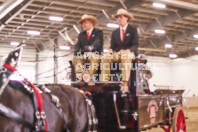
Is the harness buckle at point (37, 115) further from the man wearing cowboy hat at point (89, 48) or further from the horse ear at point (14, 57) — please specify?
the man wearing cowboy hat at point (89, 48)

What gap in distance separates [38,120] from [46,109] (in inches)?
9.9

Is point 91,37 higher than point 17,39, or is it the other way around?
point 17,39

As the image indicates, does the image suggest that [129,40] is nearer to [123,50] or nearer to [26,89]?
[123,50]

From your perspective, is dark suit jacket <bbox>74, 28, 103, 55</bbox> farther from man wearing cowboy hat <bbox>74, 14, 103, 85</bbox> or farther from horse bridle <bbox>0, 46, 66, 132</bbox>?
horse bridle <bbox>0, 46, 66, 132</bbox>

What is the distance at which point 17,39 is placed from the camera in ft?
57.7

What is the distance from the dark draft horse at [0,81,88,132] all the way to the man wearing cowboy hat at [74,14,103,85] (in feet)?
2.53

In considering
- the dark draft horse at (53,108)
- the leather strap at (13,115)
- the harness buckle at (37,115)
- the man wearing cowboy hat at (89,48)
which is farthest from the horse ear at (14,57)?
the man wearing cowboy hat at (89,48)

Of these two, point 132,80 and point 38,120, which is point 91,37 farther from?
point 38,120

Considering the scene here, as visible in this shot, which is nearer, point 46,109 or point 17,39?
point 46,109

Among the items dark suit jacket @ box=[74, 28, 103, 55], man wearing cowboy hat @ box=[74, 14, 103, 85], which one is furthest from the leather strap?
dark suit jacket @ box=[74, 28, 103, 55]

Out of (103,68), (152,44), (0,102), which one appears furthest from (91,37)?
(152,44)

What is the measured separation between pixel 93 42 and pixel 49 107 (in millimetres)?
2126

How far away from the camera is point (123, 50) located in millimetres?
4180

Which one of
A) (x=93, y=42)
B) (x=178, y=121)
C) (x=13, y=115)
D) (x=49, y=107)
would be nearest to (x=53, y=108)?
(x=49, y=107)
